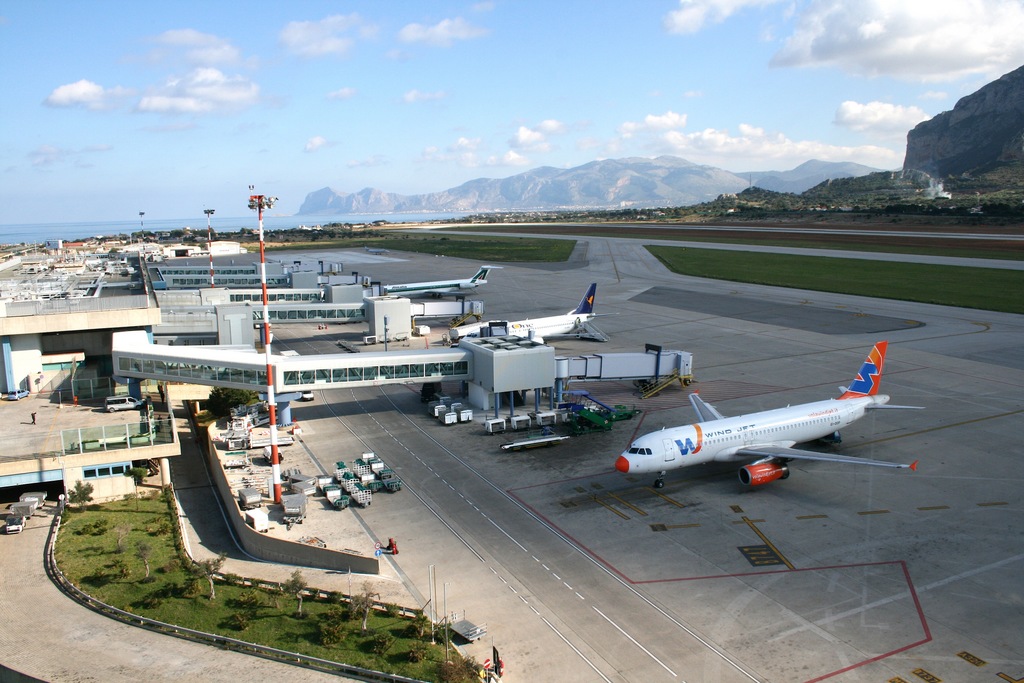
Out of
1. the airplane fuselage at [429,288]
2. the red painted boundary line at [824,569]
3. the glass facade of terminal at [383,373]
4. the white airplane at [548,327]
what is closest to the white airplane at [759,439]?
the red painted boundary line at [824,569]

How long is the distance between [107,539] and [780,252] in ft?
564

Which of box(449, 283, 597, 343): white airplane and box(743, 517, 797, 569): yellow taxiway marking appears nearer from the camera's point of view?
box(743, 517, 797, 569): yellow taxiway marking

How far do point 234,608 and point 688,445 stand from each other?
25.0 m

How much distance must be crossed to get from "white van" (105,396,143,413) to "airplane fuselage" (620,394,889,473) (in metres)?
35.0

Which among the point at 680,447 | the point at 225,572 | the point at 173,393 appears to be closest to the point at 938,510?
the point at 680,447

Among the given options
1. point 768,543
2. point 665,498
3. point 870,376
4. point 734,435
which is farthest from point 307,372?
point 870,376

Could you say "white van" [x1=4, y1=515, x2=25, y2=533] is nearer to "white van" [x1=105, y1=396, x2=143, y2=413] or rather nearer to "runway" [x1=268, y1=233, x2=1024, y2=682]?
"white van" [x1=105, y1=396, x2=143, y2=413]

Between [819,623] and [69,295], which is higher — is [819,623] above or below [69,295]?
below

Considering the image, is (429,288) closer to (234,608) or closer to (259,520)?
(259,520)

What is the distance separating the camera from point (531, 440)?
4931cm

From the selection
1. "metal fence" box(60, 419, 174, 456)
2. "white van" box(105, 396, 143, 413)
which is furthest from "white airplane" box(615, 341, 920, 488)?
"white van" box(105, 396, 143, 413)

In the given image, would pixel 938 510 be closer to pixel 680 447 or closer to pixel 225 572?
pixel 680 447

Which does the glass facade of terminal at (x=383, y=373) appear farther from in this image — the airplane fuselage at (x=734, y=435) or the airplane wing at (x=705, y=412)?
the airplane fuselage at (x=734, y=435)

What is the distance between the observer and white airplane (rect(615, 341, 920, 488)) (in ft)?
133
